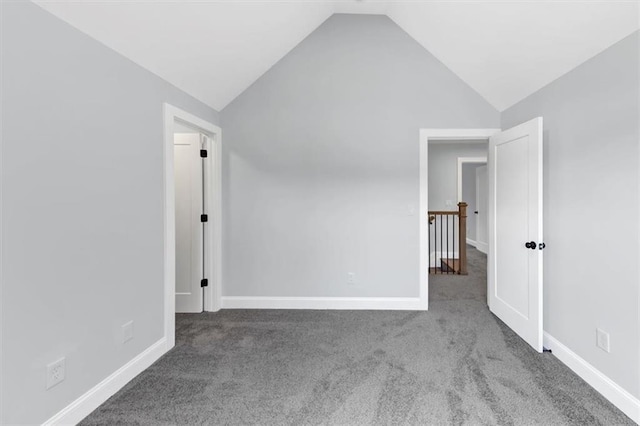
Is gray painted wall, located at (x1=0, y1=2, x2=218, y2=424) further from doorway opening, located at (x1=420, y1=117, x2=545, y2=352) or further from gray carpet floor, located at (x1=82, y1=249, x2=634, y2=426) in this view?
doorway opening, located at (x1=420, y1=117, x2=545, y2=352)

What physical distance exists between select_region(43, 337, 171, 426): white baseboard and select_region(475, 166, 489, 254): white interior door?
6.67m

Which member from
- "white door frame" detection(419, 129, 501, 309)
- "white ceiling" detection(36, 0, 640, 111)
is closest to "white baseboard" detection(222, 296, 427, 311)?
"white door frame" detection(419, 129, 501, 309)

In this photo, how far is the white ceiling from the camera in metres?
1.74

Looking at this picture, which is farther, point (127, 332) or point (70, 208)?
point (127, 332)

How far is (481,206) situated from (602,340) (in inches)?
224

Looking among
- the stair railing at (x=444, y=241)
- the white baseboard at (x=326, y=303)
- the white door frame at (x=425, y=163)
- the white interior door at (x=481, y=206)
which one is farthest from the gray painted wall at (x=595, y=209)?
the white interior door at (x=481, y=206)

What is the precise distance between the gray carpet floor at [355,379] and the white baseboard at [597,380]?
47 millimetres

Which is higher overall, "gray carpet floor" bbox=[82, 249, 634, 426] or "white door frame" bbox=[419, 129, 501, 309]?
"white door frame" bbox=[419, 129, 501, 309]

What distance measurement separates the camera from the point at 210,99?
296 centimetres

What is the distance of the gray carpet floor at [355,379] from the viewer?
1641 millimetres

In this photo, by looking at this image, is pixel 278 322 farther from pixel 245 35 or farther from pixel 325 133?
pixel 245 35

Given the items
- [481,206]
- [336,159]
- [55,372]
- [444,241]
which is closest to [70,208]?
[55,372]

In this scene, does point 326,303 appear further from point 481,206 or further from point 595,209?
point 481,206

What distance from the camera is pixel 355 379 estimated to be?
197cm
